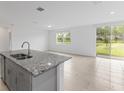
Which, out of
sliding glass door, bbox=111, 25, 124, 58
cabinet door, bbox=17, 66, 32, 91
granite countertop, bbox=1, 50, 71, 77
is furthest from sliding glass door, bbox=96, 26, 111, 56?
cabinet door, bbox=17, 66, 32, 91

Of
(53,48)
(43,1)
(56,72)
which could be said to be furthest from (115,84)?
(53,48)

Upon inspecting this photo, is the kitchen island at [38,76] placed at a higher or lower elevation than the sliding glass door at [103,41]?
lower

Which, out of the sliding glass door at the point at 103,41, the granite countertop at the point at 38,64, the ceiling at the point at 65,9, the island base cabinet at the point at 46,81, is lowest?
the island base cabinet at the point at 46,81

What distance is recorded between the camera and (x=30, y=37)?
8266 millimetres

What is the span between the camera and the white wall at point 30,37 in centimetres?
703

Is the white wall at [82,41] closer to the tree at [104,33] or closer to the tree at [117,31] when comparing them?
the tree at [104,33]

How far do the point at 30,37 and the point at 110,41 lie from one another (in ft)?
20.3

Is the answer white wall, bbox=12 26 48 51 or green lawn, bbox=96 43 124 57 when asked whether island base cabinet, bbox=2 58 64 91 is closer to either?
green lawn, bbox=96 43 124 57

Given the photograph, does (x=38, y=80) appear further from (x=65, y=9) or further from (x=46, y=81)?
(x=65, y=9)

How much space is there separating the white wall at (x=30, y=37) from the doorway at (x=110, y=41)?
519 centimetres

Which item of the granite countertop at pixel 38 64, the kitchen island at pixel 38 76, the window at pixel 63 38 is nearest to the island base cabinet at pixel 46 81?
the kitchen island at pixel 38 76

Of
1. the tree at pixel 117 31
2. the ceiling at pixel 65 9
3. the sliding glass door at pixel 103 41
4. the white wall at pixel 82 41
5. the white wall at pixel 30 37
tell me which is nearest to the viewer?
the ceiling at pixel 65 9

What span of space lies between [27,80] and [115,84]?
2.43 metres

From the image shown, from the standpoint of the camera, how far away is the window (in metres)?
8.30
